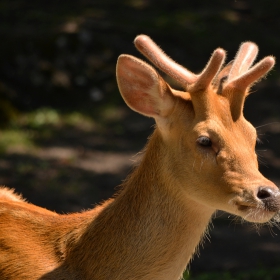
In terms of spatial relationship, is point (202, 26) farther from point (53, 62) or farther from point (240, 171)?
point (240, 171)

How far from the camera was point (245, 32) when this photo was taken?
43.3 ft

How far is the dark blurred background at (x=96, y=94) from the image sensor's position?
907cm

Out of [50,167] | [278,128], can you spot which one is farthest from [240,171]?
[278,128]

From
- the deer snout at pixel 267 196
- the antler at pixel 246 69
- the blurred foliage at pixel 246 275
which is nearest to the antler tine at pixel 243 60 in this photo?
the antler at pixel 246 69

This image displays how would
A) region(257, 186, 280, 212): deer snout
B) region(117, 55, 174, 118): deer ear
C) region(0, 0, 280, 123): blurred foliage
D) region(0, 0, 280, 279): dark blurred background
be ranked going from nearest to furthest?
region(257, 186, 280, 212): deer snout → region(117, 55, 174, 118): deer ear → region(0, 0, 280, 279): dark blurred background → region(0, 0, 280, 123): blurred foliage

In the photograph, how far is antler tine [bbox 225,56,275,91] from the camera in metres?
4.35

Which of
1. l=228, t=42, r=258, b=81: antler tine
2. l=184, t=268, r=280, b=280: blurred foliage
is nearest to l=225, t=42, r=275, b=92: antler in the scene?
l=228, t=42, r=258, b=81: antler tine

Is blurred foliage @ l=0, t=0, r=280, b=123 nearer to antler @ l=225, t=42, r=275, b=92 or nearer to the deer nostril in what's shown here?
antler @ l=225, t=42, r=275, b=92

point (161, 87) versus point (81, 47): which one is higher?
point (161, 87)

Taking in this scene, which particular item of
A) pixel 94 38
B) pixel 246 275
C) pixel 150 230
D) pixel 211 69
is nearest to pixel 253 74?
pixel 211 69

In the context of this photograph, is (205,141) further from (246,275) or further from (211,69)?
(246,275)

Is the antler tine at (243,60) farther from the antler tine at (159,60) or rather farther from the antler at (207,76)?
the antler tine at (159,60)

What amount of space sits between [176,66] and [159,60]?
0.50 feet

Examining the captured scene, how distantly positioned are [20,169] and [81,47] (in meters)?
3.13
